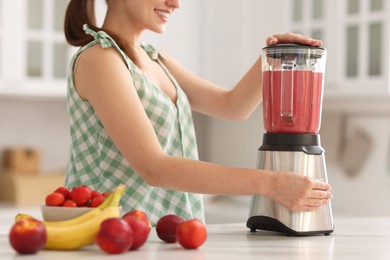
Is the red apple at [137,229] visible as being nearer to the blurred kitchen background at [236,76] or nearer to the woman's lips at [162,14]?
the woman's lips at [162,14]

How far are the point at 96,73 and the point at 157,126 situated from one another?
0.84 feet

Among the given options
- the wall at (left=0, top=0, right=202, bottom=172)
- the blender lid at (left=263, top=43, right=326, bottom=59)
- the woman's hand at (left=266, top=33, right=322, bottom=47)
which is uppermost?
the woman's hand at (left=266, top=33, right=322, bottom=47)

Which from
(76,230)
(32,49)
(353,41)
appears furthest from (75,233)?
(32,49)

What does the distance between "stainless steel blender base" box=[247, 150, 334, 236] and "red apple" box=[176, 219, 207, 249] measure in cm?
28

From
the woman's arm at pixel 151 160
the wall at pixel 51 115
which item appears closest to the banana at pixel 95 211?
the woman's arm at pixel 151 160

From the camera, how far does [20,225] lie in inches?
50.3

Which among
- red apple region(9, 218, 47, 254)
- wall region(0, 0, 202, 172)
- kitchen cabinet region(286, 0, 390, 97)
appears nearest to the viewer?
red apple region(9, 218, 47, 254)

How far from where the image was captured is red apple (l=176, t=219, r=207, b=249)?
137cm

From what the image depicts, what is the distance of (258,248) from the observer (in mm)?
1432

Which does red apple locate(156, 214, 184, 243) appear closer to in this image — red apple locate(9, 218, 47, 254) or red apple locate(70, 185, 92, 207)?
red apple locate(70, 185, 92, 207)

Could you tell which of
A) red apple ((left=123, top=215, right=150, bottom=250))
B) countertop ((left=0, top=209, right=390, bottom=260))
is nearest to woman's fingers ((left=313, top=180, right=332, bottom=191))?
countertop ((left=0, top=209, right=390, bottom=260))

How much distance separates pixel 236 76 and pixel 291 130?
7.34ft

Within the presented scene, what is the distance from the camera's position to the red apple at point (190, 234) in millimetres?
1370

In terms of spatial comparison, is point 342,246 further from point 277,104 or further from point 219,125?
point 219,125
